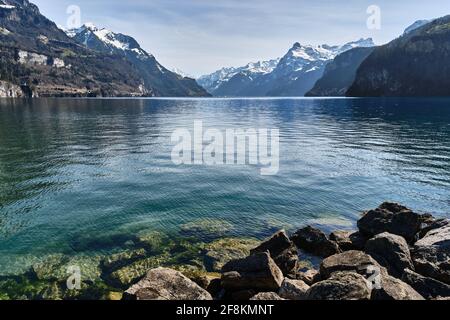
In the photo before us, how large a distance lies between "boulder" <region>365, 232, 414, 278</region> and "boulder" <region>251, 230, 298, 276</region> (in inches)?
199

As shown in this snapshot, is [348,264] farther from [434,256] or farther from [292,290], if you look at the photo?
[434,256]

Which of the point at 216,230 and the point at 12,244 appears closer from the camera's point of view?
the point at 12,244

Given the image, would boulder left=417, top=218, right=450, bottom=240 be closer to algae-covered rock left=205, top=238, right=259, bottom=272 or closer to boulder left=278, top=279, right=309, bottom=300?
→ algae-covered rock left=205, top=238, right=259, bottom=272

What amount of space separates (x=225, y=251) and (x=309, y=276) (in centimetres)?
632

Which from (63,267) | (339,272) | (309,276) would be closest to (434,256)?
(309,276)

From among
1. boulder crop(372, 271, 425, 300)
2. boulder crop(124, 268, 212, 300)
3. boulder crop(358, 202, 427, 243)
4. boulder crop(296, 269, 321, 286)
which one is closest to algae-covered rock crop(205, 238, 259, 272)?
boulder crop(296, 269, 321, 286)

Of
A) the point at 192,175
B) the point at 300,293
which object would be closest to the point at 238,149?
the point at 192,175

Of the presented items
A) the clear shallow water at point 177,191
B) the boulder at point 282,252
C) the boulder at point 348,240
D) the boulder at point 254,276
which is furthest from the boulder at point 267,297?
the clear shallow water at point 177,191

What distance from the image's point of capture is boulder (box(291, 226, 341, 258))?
23.7 meters

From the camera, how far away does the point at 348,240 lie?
25.2 meters
